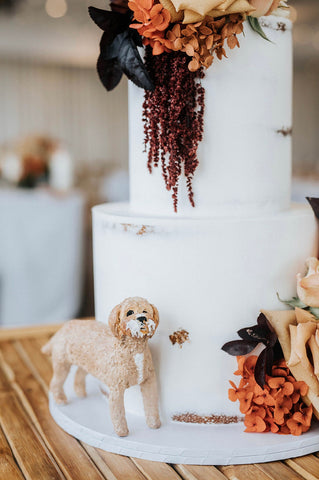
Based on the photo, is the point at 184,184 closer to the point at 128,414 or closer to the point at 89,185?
the point at 128,414

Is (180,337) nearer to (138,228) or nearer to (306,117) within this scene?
(138,228)

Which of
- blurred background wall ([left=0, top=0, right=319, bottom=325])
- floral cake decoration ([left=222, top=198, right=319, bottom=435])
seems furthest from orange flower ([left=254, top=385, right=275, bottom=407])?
blurred background wall ([left=0, top=0, right=319, bottom=325])

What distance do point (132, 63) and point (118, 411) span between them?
2.24ft

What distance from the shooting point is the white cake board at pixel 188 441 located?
1022 millimetres

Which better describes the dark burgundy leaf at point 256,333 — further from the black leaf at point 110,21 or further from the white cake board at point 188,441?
the black leaf at point 110,21

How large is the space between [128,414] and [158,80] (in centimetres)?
70

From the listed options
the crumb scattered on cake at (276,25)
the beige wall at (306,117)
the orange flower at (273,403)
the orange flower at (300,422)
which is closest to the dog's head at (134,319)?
the orange flower at (273,403)

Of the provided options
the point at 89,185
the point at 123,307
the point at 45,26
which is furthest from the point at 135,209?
the point at 89,185

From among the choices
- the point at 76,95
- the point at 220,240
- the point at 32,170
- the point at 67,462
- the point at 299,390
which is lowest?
the point at 67,462

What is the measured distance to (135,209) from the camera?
1266mm

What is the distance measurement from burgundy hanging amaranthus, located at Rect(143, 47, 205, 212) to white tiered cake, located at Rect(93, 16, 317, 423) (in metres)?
0.04

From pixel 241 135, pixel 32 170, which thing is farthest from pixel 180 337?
pixel 32 170

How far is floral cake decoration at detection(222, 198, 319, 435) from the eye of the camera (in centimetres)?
107

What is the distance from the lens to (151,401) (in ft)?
3.65
